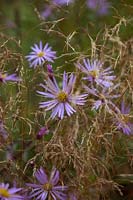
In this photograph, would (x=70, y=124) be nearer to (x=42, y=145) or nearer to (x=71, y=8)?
(x=42, y=145)

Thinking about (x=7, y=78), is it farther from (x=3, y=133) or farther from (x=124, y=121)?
(x=124, y=121)

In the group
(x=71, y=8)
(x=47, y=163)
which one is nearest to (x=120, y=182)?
(x=47, y=163)

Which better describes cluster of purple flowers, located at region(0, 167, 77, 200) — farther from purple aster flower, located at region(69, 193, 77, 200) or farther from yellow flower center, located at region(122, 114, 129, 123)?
yellow flower center, located at region(122, 114, 129, 123)

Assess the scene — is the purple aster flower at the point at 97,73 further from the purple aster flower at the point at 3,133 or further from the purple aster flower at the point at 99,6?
the purple aster flower at the point at 99,6

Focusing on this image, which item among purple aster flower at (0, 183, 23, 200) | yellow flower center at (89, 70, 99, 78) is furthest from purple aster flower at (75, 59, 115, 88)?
purple aster flower at (0, 183, 23, 200)

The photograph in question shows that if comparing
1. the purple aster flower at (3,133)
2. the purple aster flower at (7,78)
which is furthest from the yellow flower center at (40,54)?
the purple aster flower at (3,133)

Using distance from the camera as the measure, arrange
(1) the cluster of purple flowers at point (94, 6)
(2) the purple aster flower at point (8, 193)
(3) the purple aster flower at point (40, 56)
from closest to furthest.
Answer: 1. (2) the purple aster flower at point (8, 193)
2. (3) the purple aster flower at point (40, 56)
3. (1) the cluster of purple flowers at point (94, 6)

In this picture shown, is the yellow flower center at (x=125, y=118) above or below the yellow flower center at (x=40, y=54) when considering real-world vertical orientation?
below
